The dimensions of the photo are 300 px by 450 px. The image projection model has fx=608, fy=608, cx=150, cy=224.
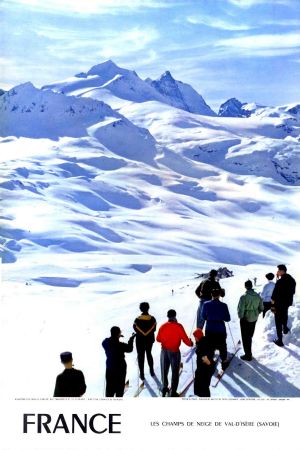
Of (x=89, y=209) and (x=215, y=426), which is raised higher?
(x=89, y=209)

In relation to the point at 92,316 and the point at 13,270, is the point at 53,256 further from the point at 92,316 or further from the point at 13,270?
the point at 92,316

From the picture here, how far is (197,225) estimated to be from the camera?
181m

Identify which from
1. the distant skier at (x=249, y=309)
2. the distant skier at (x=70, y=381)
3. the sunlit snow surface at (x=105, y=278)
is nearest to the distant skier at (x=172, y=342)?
the sunlit snow surface at (x=105, y=278)

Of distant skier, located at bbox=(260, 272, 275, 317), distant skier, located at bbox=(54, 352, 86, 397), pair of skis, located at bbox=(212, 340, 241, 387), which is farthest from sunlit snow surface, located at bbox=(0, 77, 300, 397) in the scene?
distant skier, located at bbox=(54, 352, 86, 397)

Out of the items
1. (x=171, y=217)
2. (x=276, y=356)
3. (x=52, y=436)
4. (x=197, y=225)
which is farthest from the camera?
(x=171, y=217)

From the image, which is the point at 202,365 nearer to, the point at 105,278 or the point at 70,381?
the point at 70,381

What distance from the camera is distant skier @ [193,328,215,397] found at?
9922 millimetres

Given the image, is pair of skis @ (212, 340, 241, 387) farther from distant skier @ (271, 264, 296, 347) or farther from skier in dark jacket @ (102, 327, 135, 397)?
skier in dark jacket @ (102, 327, 135, 397)

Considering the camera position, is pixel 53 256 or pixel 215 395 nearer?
pixel 215 395

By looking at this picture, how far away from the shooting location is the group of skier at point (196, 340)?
9.95 meters

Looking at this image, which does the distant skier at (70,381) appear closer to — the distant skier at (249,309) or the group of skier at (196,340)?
the group of skier at (196,340)

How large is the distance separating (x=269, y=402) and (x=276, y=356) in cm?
153

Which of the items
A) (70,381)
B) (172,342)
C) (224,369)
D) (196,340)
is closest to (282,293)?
(224,369)

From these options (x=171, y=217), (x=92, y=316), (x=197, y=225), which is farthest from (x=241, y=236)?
(x=92, y=316)
